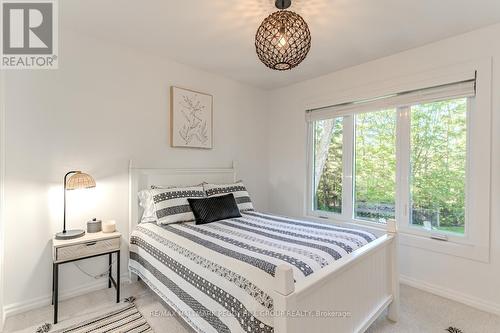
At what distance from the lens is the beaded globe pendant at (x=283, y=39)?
1641 millimetres

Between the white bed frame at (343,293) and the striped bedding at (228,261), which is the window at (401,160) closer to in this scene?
the white bed frame at (343,293)

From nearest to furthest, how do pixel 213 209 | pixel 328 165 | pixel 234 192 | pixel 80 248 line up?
pixel 80 248
pixel 213 209
pixel 234 192
pixel 328 165

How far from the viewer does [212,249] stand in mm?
1756

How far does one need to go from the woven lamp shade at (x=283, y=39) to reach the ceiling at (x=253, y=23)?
1.34 feet

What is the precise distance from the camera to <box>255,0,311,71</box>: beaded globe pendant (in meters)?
1.64

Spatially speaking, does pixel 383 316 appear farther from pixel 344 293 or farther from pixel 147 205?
pixel 147 205

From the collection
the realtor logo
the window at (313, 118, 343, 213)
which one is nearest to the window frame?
the window at (313, 118, 343, 213)

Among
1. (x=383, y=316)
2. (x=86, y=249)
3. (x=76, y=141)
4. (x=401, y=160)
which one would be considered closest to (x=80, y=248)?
(x=86, y=249)

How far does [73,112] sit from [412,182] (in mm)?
3481

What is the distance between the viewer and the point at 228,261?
153 centimetres

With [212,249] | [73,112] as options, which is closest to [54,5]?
[73,112]

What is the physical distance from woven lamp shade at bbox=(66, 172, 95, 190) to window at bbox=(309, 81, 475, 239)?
9.04 ft

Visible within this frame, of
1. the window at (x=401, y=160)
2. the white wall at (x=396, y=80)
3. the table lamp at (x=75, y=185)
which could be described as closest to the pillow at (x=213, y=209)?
the table lamp at (x=75, y=185)

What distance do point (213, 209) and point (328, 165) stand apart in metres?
1.75
